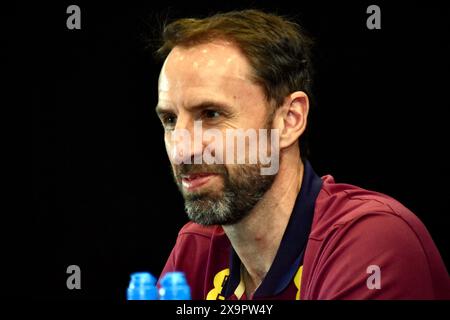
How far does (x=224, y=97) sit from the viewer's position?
1883 millimetres

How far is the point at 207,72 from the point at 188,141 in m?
0.18

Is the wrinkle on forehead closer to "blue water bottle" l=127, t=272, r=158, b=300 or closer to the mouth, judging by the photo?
the mouth


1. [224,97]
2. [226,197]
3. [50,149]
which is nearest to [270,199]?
[226,197]

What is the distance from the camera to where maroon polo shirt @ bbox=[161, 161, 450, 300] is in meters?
1.63

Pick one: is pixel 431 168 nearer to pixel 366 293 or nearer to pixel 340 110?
pixel 340 110

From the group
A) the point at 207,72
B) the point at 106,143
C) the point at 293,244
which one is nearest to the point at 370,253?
the point at 293,244

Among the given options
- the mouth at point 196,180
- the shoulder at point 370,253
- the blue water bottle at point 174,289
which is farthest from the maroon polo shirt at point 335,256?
the blue water bottle at point 174,289

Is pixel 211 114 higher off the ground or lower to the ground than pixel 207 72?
lower

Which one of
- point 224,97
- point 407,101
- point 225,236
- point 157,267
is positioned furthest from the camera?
point 157,267

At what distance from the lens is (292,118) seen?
2033mm

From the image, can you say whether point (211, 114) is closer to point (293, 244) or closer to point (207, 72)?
point (207, 72)

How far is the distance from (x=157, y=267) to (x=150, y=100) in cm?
65

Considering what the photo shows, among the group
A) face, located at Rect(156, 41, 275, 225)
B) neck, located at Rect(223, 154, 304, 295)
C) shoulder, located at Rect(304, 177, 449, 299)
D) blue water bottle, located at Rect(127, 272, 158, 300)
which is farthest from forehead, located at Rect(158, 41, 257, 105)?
blue water bottle, located at Rect(127, 272, 158, 300)

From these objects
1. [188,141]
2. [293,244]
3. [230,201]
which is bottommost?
[293,244]
